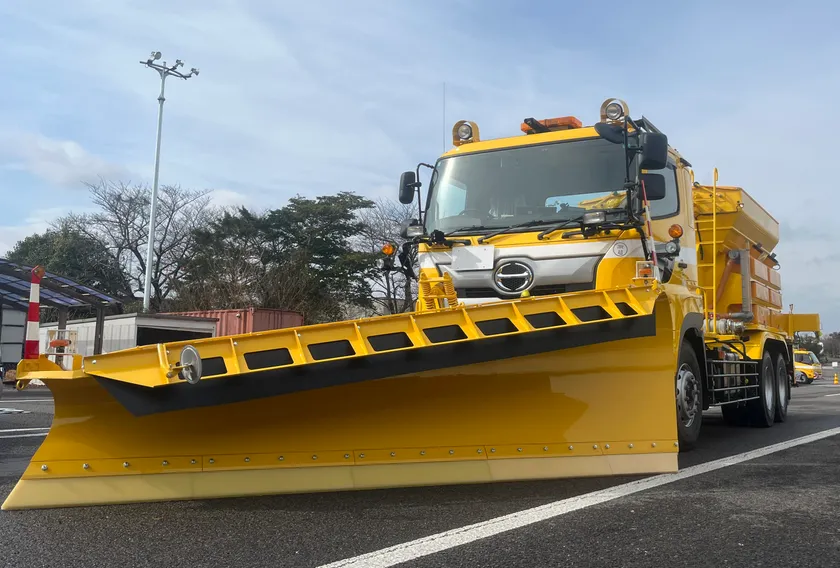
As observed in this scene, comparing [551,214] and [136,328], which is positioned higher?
[551,214]

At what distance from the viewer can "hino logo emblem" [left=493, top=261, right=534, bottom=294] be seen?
5039 millimetres

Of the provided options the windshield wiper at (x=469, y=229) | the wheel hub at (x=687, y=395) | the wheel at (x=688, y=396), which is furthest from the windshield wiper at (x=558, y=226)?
the wheel hub at (x=687, y=395)

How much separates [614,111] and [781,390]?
5384mm

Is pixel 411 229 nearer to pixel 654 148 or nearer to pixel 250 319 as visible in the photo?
pixel 654 148

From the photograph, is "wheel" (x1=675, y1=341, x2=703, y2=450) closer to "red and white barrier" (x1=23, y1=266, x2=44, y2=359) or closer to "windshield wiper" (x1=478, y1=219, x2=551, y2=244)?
"windshield wiper" (x1=478, y1=219, x2=551, y2=244)

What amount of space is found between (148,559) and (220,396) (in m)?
0.84

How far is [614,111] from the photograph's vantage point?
217 inches

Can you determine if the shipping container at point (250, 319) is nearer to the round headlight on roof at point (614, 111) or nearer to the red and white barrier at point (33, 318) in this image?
the round headlight on roof at point (614, 111)

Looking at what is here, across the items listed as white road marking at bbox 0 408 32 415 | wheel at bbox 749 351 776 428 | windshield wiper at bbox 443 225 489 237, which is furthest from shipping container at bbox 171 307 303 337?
windshield wiper at bbox 443 225 489 237

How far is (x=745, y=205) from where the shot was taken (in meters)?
7.99

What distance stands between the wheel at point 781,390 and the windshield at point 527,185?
16.5ft

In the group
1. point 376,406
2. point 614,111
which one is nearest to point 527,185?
point 614,111

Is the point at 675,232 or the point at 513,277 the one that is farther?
the point at 675,232

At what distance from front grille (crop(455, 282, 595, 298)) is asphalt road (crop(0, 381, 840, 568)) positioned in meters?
1.34
